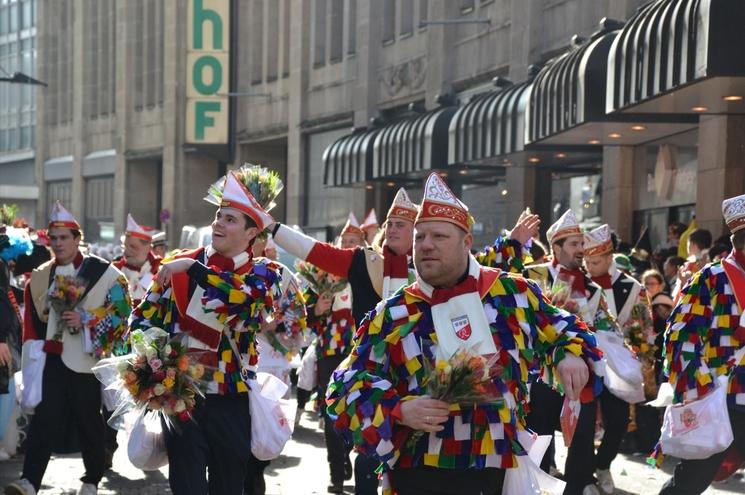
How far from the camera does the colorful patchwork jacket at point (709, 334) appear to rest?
23.3 feet

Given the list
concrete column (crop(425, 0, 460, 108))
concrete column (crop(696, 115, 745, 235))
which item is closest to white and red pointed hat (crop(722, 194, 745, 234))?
concrete column (crop(696, 115, 745, 235))

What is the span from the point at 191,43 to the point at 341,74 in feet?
27.4

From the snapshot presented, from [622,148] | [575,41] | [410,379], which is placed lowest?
[410,379]

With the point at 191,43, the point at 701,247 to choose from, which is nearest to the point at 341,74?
the point at 191,43

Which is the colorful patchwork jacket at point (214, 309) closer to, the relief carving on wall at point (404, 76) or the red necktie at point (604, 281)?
the red necktie at point (604, 281)

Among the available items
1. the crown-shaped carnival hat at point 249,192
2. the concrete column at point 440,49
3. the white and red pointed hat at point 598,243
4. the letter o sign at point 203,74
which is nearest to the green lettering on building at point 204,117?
the letter o sign at point 203,74

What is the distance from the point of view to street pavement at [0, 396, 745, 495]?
9906mm

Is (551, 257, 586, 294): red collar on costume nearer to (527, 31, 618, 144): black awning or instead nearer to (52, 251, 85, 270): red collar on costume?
(52, 251, 85, 270): red collar on costume

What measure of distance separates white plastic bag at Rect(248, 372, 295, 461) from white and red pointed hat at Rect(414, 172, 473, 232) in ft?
7.35

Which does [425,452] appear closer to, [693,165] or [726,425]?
[726,425]

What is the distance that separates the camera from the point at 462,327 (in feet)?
16.0

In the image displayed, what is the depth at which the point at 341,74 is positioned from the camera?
118ft

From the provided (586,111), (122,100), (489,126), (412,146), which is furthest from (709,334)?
(122,100)

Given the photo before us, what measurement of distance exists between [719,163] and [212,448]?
11992 mm
